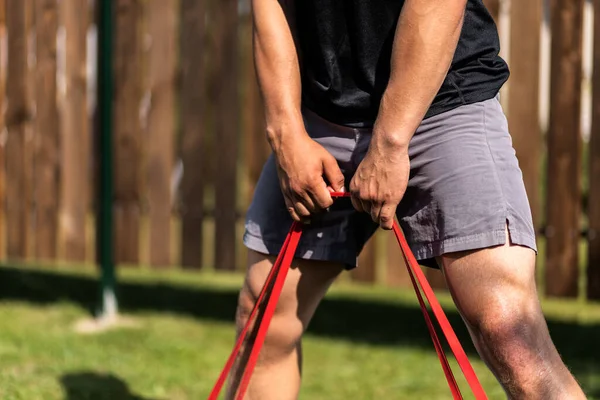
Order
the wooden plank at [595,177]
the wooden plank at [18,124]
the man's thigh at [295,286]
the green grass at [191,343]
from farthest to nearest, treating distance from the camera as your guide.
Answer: the wooden plank at [18,124] → the wooden plank at [595,177] → the green grass at [191,343] → the man's thigh at [295,286]

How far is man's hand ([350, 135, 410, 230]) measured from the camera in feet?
6.53

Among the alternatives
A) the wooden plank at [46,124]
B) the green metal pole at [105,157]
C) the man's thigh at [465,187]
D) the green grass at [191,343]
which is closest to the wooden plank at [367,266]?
the green grass at [191,343]

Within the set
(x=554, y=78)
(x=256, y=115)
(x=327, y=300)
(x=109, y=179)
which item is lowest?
(x=327, y=300)

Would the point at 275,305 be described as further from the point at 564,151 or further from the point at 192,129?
the point at 192,129

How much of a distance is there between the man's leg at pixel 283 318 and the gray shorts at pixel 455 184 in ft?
0.32

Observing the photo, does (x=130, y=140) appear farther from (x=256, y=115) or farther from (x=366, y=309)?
(x=366, y=309)

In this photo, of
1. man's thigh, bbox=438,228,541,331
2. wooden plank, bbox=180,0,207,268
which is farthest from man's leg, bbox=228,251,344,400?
wooden plank, bbox=180,0,207,268

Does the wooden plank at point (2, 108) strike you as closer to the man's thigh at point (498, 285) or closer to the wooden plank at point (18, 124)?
the wooden plank at point (18, 124)

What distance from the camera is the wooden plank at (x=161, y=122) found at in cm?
484

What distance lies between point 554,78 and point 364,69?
2328 mm

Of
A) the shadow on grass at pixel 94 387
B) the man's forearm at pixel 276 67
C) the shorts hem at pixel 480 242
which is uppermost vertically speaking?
the man's forearm at pixel 276 67

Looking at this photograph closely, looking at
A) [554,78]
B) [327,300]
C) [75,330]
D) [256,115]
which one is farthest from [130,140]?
[554,78]

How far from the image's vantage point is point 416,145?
207 centimetres

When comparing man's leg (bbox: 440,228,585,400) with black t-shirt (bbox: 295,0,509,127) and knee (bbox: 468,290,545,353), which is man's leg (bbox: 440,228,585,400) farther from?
black t-shirt (bbox: 295,0,509,127)
